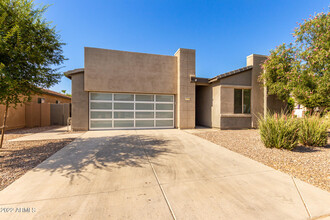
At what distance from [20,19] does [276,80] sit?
1364 cm

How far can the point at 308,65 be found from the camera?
24.8ft

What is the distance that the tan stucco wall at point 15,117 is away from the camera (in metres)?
9.75

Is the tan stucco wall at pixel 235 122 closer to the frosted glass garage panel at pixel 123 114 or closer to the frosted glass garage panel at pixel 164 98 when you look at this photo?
the frosted glass garage panel at pixel 164 98

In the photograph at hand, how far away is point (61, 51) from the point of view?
5926 millimetres

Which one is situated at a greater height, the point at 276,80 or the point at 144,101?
the point at 276,80

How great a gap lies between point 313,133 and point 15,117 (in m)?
18.1

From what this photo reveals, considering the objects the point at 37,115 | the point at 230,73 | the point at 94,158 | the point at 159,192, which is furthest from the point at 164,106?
the point at 37,115

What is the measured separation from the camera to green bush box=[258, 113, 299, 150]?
5.21m

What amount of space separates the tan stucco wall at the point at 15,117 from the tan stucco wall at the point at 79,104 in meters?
4.64

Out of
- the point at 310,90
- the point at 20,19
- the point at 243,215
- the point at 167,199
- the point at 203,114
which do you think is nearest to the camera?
the point at 243,215

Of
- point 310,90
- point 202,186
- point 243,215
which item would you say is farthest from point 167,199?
point 310,90

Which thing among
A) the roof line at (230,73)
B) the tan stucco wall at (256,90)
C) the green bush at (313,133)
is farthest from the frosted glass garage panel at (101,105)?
the tan stucco wall at (256,90)

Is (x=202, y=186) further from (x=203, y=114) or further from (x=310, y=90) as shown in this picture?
(x=203, y=114)

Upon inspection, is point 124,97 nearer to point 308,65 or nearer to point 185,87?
point 185,87
